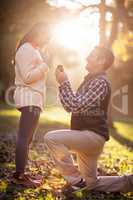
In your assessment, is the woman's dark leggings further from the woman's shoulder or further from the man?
the woman's shoulder

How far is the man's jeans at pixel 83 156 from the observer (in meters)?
6.37

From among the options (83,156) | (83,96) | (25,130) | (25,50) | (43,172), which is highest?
(25,50)

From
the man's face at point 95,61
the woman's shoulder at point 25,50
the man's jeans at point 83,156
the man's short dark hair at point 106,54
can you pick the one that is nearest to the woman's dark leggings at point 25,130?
the man's jeans at point 83,156

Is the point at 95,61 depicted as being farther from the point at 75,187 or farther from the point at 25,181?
the point at 25,181

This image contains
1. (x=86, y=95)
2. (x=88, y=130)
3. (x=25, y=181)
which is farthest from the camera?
(x=25, y=181)

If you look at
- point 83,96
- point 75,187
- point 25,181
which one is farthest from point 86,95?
point 25,181

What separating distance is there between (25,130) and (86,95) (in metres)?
0.98

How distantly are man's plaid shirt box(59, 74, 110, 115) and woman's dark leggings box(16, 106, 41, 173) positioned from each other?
0.56m

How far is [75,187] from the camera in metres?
6.51

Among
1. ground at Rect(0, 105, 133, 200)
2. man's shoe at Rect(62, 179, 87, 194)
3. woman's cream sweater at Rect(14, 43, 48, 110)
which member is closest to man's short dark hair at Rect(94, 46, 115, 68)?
woman's cream sweater at Rect(14, 43, 48, 110)

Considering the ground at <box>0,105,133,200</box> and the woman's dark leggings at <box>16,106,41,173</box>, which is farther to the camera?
the woman's dark leggings at <box>16,106,41,173</box>

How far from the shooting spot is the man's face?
21.1 feet

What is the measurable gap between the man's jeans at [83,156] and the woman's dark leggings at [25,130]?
0.96 ft

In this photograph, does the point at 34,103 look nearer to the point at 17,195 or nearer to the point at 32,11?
the point at 17,195
